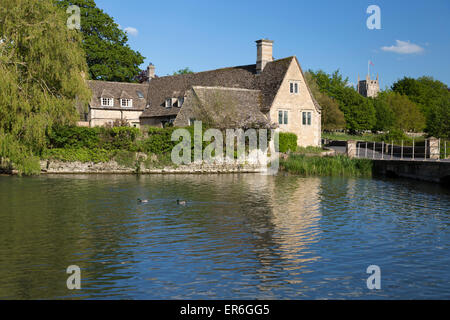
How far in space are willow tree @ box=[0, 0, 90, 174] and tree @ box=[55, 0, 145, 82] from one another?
4000cm

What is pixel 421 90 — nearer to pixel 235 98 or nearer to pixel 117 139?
pixel 235 98

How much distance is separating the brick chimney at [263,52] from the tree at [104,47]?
73.4 ft

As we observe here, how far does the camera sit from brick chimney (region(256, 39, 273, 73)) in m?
57.6

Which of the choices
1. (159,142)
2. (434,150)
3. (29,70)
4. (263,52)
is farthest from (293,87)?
(29,70)

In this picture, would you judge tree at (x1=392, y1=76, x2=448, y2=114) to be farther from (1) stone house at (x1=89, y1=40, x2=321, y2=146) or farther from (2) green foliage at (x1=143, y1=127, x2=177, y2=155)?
(2) green foliage at (x1=143, y1=127, x2=177, y2=155)

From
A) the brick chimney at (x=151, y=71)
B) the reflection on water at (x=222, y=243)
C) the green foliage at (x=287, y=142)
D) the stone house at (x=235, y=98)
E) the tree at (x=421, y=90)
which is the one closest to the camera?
the reflection on water at (x=222, y=243)

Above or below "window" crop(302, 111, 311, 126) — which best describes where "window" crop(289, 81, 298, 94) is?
above

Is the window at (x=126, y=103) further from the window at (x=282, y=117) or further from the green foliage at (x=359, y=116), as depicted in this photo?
the green foliage at (x=359, y=116)

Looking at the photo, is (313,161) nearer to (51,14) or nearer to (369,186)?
(369,186)

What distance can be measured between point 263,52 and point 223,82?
6.27 m

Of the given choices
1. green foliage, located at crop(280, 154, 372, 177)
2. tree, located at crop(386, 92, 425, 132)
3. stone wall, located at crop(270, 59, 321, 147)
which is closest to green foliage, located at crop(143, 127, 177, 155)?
green foliage, located at crop(280, 154, 372, 177)

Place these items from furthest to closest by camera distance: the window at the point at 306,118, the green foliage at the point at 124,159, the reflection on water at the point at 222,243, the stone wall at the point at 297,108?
the window at the point at 306,118 < the stone wall at the point at 297,108 < the green foliage at the point at 124,159 < the reflection on water at the point at 222,243

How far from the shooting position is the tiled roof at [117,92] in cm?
6288

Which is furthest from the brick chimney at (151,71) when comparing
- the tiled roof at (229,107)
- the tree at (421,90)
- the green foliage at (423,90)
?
the tree at (421,90)
